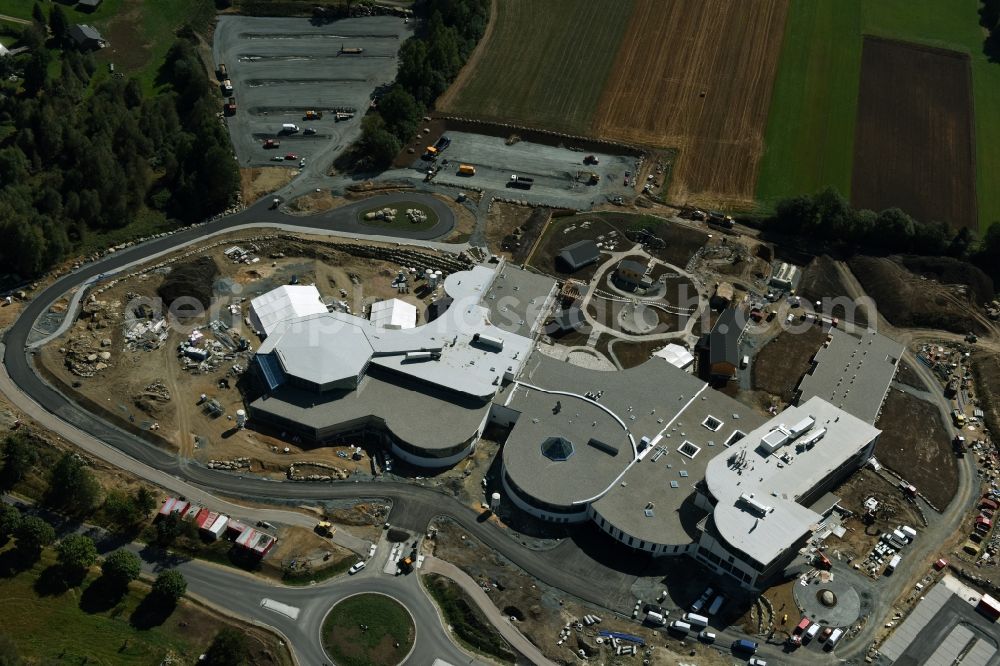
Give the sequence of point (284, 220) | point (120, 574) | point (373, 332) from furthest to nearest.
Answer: point (284, 220)
point (373, 332)
point (120, 574)

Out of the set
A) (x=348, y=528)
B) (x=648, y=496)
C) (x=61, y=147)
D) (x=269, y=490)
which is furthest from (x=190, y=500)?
(x=61, y=147)

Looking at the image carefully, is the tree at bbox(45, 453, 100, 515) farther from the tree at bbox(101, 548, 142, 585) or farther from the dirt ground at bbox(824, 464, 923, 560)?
the dirt ground at bbox(824, 464, 923, 560)

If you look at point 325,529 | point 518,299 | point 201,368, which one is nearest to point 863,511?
point 518,299

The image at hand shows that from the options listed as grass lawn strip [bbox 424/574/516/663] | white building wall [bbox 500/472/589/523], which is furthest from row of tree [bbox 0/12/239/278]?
grass lawn strip [bbox 424/574/516/663]

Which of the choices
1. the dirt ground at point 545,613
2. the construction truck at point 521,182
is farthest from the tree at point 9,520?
the construction truck at point 521,182

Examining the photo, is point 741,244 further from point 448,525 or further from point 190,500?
point 190,500

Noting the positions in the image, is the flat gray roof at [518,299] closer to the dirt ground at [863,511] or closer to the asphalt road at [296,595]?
the asphalt road at [296,595]

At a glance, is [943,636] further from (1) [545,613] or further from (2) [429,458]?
(2) [429,458]
